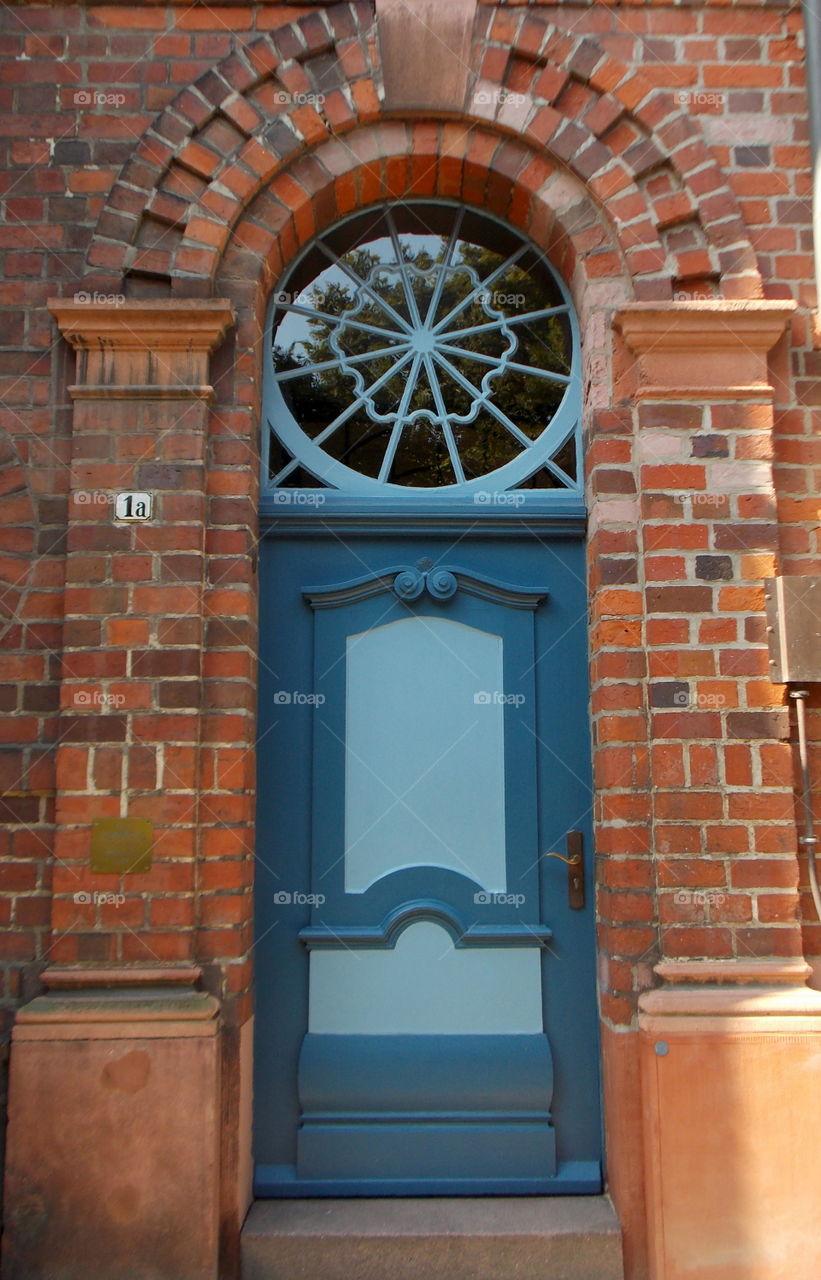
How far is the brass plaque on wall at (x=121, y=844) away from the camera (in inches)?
127

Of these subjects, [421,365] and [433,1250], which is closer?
[433,1250]

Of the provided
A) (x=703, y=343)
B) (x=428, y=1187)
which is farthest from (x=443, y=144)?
(x=428, y=1187)

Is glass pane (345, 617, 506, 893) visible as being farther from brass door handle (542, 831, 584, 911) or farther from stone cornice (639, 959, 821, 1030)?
stone cornice (639, 959, 821, 1030)

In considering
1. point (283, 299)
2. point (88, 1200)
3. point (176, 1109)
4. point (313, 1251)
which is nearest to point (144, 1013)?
point (176, 1109)

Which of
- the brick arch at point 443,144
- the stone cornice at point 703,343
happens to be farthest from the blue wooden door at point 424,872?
the brick arch at point 443,144

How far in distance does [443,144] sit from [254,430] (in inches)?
48.4

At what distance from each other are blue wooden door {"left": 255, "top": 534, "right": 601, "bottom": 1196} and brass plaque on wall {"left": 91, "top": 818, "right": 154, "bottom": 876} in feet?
1.52

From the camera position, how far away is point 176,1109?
307cm

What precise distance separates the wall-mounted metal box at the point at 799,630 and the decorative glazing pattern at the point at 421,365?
921mm

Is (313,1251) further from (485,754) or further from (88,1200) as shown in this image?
(485,754)

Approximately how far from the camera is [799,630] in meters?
3.29

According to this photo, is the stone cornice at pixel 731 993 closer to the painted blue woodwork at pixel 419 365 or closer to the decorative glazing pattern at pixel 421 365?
the painted blue woodwork at pixel 419 365

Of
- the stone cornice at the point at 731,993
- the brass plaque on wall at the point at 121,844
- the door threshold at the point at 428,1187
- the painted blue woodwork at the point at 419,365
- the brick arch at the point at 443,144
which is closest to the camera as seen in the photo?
the stone cornice at the point at 731,993

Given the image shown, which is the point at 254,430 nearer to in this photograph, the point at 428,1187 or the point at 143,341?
the point at 143,341
